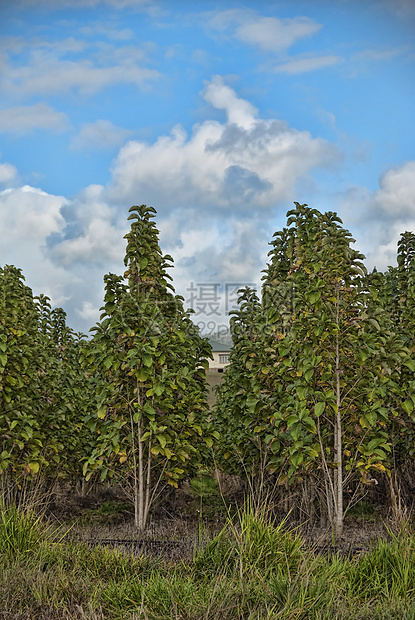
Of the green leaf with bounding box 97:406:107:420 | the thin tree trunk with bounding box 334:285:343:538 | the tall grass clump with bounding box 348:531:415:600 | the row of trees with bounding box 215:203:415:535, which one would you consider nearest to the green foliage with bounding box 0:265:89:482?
the green leaf with bounding box 97:406:107:420

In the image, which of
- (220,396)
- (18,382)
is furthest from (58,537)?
(220,396)

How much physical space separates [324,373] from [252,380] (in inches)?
49.4

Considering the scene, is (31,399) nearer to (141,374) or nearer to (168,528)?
(141,374)

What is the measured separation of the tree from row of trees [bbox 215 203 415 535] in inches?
38.2

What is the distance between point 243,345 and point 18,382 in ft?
10.3

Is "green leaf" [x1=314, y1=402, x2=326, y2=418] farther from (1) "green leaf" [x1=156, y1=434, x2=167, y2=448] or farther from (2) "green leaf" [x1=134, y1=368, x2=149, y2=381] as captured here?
(2) "green leaf" [x1=134, y1=368, x2=149, y2=381]

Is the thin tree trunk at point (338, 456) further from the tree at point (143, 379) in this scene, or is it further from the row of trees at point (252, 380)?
the tree at point (143, 379)

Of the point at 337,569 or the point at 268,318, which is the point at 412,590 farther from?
the point at 268,318

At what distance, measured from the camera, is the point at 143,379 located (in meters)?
6.32

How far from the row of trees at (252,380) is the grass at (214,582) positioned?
171cm

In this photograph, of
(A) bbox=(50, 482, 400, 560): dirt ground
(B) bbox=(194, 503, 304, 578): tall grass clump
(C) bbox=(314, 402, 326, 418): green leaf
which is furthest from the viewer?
(C) bbox=(314, 402, 326, 418): green leaf

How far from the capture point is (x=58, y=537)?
214 inches

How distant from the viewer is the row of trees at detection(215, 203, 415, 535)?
6.25 metres

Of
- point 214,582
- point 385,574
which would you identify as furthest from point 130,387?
point 385,574
